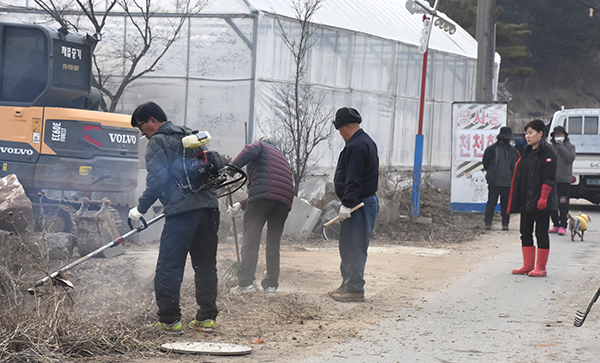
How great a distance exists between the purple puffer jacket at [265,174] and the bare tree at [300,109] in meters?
6.11

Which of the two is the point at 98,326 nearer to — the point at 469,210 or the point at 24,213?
the point at 24,213

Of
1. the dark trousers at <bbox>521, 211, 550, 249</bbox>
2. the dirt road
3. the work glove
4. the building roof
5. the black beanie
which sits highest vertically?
the building roof

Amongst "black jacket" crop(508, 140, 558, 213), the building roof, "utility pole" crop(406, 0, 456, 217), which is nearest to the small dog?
"utility pole" crop(406, 0, 456, 217)

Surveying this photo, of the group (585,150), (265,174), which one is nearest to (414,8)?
(585,150)

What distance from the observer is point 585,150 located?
17.3 metres

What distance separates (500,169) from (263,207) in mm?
7518

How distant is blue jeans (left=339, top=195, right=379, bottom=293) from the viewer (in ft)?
22.7

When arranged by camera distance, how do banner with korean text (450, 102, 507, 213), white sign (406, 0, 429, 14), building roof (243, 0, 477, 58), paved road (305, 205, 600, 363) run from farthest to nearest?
building roof (243, 0, 477, 58) → banner with korean text (450, 102, 507, 213) → white sign (406, 0, 429, 14) → paved road (305, 205, 600, 363)

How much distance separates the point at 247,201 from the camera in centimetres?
705

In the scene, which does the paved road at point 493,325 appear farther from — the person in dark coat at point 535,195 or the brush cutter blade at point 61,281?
the brush cutter blade at point 61,281

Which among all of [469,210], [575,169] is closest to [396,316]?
[469,210]

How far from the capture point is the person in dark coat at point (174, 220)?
17.5ft

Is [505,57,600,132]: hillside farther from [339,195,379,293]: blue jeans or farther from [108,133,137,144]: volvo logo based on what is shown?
[339,195,379,293]: blue jeans

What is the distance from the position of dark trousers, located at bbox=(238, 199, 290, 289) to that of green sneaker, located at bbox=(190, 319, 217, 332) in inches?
58.9
